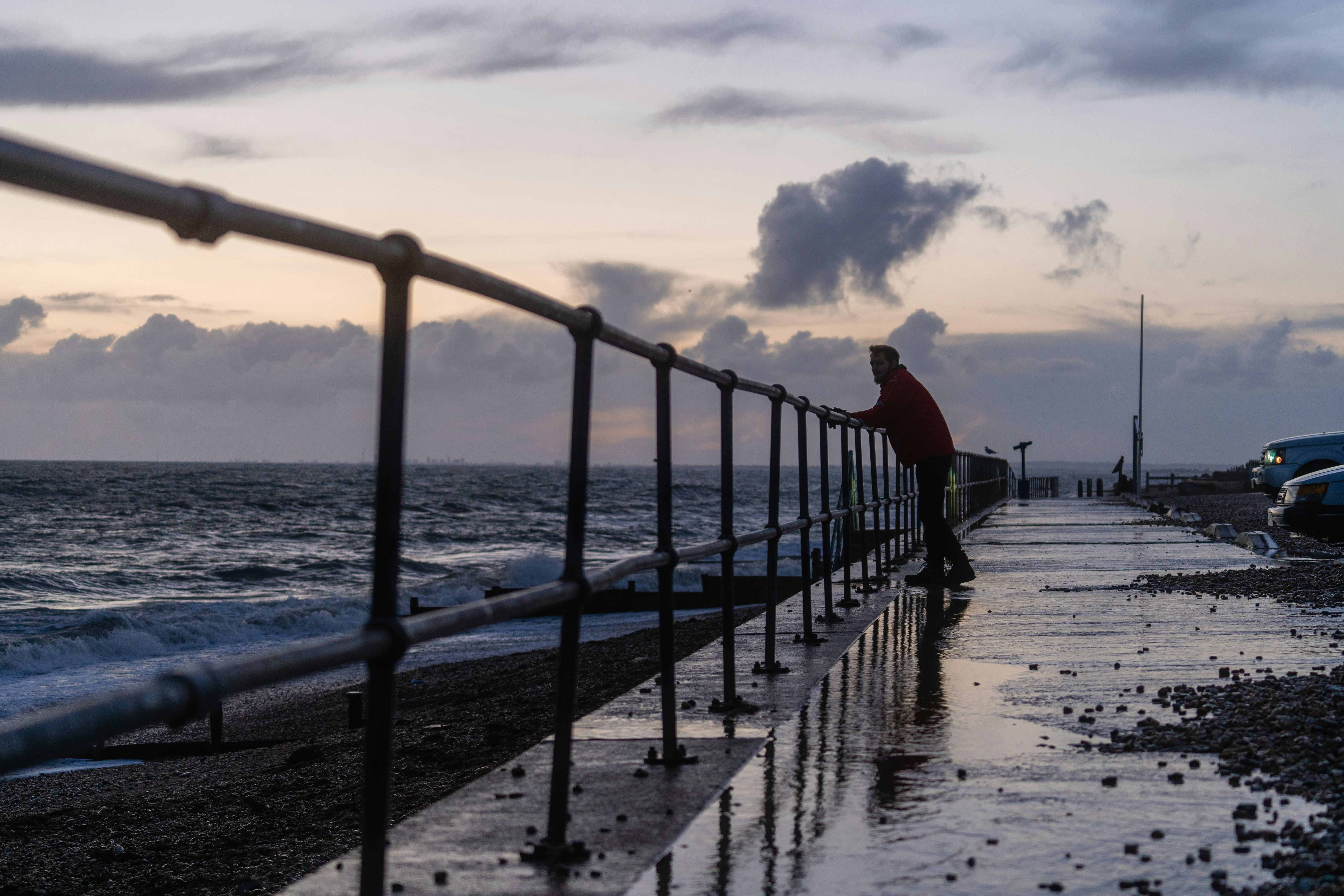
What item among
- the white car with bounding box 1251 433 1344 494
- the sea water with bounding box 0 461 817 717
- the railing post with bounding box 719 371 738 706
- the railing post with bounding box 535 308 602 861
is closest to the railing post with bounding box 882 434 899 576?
the railing post with bounding box 719 371 738 706

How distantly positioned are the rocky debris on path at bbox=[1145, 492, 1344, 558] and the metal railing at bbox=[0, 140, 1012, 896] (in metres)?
9.88

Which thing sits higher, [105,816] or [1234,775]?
[1234,775]

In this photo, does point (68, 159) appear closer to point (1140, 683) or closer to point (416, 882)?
point (416, 882)

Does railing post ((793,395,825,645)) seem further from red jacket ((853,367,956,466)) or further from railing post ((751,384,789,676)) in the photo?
red jacket ((853,367,956,466))

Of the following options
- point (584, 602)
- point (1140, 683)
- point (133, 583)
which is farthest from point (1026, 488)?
point (584, 602)

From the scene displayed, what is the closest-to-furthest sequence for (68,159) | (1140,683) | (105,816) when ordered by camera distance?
(68,159) < (1140,683) < (105,816)

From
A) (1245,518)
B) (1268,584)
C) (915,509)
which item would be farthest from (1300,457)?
(1268,584)

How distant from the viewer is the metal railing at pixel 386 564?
122cm

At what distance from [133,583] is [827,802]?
32.9 m

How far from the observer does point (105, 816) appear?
841cm

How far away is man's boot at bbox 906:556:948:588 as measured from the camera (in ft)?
29.8

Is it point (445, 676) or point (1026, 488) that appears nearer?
point (445, 676)

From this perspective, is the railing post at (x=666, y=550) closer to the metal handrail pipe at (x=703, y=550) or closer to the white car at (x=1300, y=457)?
the metal handrail pipe at (x=703, y=550)

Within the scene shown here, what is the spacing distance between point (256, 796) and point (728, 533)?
5444 mm
